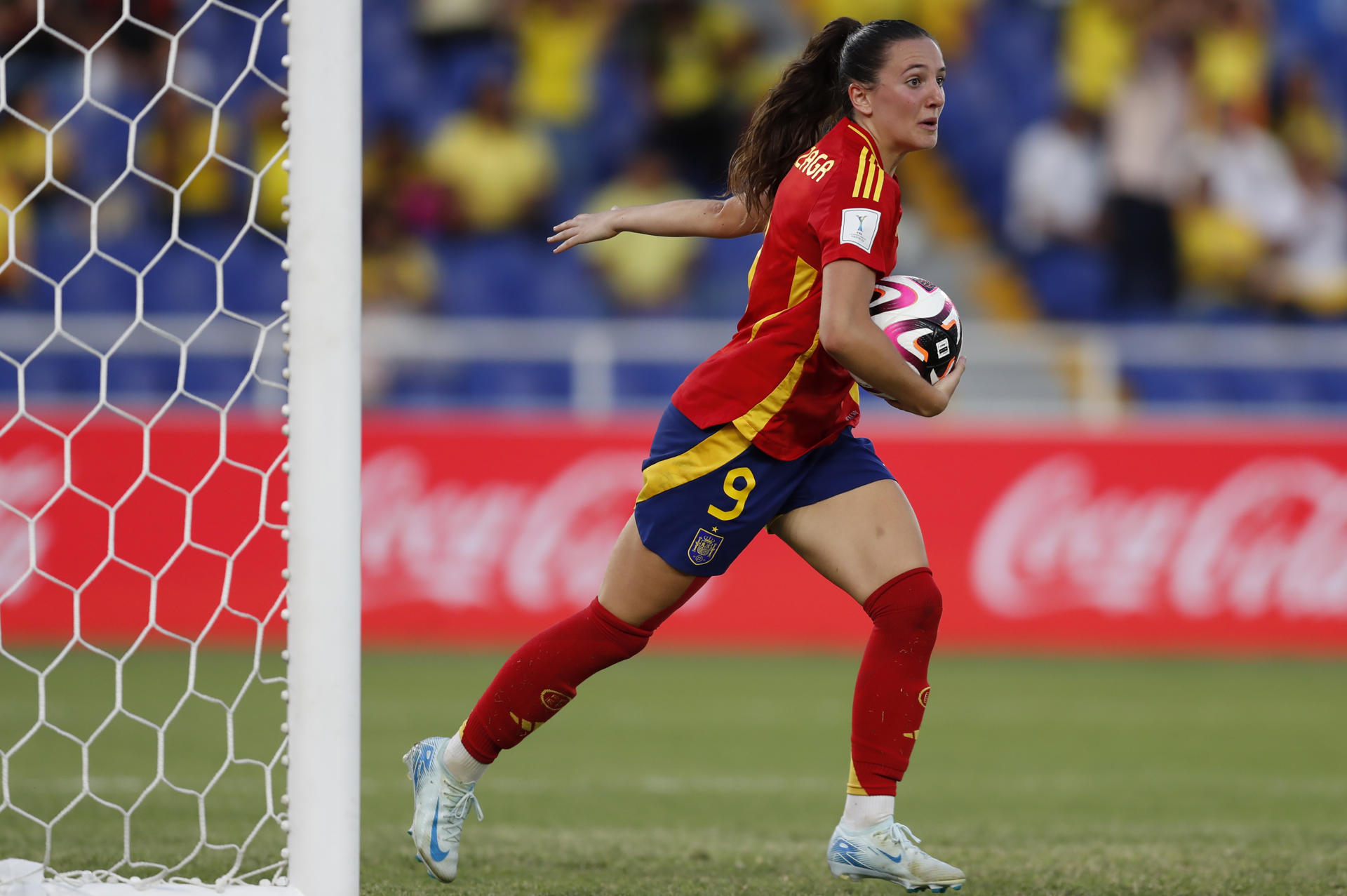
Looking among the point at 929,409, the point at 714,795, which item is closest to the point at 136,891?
the point at 929,409

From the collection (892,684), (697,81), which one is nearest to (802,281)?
(892,684)

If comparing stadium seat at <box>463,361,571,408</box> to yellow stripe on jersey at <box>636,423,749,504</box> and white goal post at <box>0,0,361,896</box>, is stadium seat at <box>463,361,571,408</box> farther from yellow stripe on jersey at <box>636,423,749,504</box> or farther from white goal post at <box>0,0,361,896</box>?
yellow stripe on jersey at <box>636,423,749,504</box>

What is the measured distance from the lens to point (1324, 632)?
9891 mm

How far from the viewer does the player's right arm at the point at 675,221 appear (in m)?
4.06

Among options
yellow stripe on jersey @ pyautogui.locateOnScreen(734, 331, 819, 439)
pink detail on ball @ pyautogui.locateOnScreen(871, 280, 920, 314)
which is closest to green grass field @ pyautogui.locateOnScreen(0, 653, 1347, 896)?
yellow stripe on jersey @ pyautogui.locateOnScreen(734, 331, 819, 439)

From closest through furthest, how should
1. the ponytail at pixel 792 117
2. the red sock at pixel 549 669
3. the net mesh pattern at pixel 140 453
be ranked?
the red sock at pixel 549 669, the ponytail at pixel 792 117, the net mesh pattern at pixel 140 453

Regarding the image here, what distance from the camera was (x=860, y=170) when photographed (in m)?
3.58

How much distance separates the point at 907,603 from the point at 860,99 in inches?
46.7

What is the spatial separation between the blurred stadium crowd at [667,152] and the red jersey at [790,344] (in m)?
8.02

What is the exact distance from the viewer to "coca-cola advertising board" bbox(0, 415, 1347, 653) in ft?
32.0

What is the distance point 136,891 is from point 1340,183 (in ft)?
41.2

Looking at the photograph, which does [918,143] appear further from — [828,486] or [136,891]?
[136,891]

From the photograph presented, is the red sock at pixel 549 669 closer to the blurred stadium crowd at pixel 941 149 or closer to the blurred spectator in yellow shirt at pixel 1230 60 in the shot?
the blurred stadium crowd at pixel 941 149

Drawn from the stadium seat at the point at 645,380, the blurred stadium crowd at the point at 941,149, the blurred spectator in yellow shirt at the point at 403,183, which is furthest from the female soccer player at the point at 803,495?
the blurred spectator in yellow shirt at the point at 403,183
